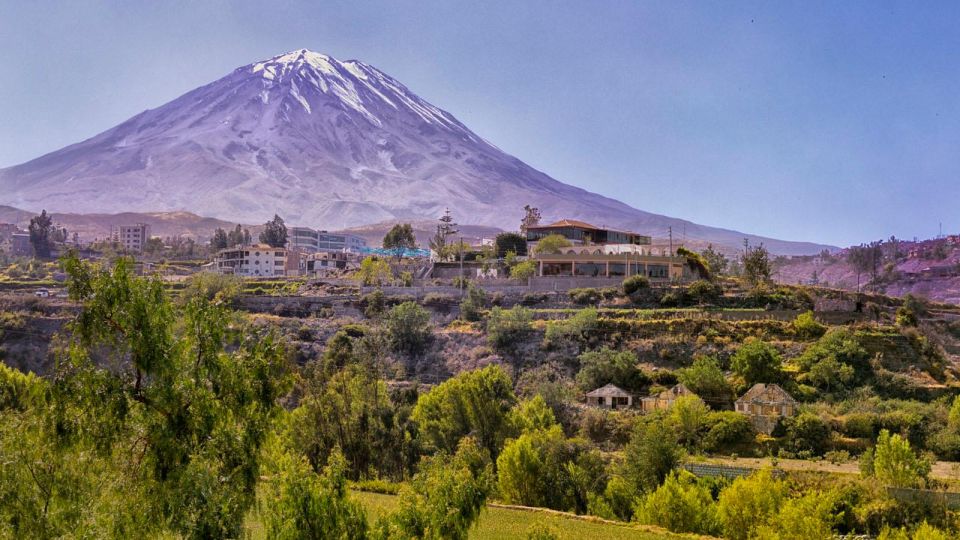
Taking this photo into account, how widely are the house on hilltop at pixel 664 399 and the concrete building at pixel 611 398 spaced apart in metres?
0.66

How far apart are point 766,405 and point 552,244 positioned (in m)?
33.4

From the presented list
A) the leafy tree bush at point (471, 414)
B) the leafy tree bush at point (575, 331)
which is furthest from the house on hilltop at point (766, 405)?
the leafy tree bush at point (575, 331)

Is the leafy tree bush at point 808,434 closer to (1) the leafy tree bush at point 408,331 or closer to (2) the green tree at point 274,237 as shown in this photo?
(1) the leafy tree bush at point 408,331

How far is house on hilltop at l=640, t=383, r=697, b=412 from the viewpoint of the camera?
125 feet

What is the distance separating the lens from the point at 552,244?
6819 centimetres

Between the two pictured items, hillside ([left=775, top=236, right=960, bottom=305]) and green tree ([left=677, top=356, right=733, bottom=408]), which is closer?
green tree ([left=677, top=356, right=733, bottom=408])

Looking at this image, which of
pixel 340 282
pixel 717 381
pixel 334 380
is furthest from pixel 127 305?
pixel 340 282

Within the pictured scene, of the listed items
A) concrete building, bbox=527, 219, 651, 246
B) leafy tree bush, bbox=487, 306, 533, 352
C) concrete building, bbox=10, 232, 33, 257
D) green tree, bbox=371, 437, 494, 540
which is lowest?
green tree, bbox=371, 437, 494, 540

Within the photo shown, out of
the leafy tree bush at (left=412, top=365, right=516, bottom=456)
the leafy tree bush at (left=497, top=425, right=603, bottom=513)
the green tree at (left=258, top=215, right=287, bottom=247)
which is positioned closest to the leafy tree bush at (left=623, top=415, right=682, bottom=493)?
the leafy tree bush at (left=497, top=425, right=603, bottom=513)

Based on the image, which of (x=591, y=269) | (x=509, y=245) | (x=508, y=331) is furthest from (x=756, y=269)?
(x=509, y=245)

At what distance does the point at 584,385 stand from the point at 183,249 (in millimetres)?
86178

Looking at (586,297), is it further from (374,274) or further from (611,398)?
(374,274)

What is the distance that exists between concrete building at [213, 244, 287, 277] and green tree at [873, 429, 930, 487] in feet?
233

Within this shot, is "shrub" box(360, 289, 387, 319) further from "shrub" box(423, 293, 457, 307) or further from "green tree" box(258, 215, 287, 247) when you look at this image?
"green tree" box(258, 215, 287, 247)
